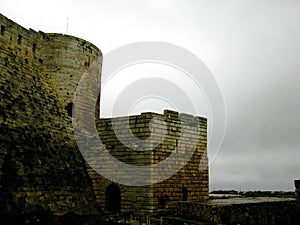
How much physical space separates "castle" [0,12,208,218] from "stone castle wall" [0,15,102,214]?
4cm

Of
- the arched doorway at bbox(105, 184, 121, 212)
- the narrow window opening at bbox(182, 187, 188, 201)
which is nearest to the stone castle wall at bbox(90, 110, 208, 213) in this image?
the narrow window opening at bbox(182, 187, 188, 201)

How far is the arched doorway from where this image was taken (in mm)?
15695

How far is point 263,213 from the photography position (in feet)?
49.2

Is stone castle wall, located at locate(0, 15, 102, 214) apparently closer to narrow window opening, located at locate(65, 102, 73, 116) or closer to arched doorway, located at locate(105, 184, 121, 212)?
narrow window opening, located at locate(65, 102, 73, 116)

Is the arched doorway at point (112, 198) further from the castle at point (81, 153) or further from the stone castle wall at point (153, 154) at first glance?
the stone castle wall at point (153, 154)

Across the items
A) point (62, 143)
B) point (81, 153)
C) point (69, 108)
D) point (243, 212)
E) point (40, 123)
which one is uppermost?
point (69, 108)

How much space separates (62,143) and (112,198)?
3573 mm

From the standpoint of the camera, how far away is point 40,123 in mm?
14297

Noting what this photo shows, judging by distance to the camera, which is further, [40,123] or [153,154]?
[153,154]

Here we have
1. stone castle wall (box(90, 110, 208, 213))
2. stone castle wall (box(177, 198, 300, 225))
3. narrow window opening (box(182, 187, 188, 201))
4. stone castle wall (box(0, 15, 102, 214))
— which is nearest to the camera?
stone castle wall (box(0, 15, 102, 214))

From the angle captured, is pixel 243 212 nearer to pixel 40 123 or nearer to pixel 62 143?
pixel 62 143

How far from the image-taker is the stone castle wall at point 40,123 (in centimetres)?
1155

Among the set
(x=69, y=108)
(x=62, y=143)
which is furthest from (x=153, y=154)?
(x=69, y=108)

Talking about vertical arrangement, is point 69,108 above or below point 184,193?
above
